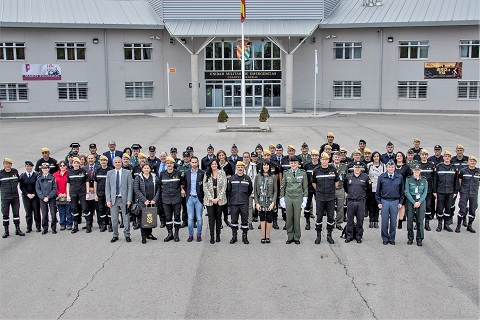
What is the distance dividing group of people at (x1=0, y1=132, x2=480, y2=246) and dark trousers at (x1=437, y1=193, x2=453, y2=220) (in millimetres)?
20

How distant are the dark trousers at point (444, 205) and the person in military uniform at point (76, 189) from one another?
7.65 meters

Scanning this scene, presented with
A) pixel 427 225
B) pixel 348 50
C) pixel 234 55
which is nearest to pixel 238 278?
pixel 427 225

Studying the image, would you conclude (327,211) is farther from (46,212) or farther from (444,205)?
(46,212)

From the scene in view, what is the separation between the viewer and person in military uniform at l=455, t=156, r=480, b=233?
35.9ft

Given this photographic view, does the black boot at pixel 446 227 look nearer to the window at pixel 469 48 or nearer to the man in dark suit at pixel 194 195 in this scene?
the man in dark suit at pixel 194 195

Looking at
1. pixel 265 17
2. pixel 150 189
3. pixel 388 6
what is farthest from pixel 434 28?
pixel 150 189

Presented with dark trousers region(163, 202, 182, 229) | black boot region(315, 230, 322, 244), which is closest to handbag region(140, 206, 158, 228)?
dark trousers region(163, 202, 182, 229)

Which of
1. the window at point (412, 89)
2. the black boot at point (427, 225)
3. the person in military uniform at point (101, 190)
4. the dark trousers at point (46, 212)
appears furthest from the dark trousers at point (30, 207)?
the window at point (412, 89)

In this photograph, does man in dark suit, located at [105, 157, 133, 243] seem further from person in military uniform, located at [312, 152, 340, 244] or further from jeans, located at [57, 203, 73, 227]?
person in military uniform, located at [312, 152, 340, 244]

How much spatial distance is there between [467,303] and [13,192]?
8.98 meters

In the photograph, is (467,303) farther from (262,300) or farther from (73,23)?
(73,23)

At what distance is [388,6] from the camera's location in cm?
4044

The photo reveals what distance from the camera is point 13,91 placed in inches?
1528

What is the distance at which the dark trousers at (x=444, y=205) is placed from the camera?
1109 cm
